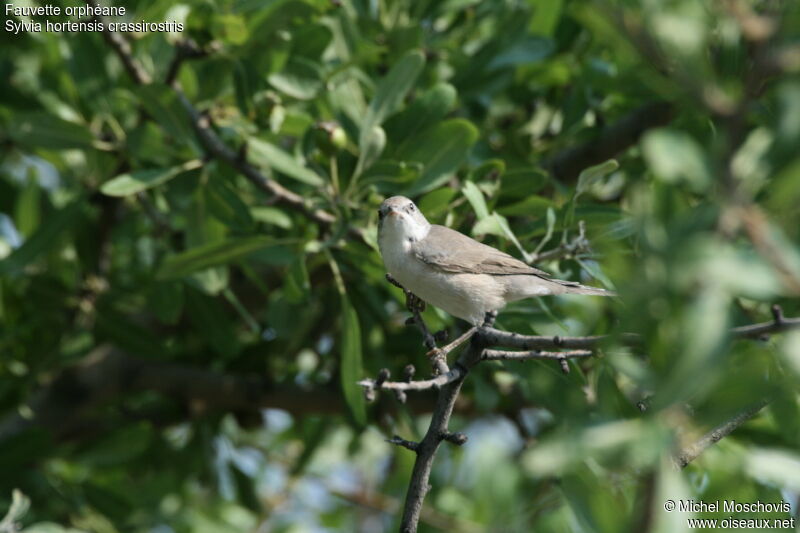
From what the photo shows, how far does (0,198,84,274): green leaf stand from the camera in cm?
395

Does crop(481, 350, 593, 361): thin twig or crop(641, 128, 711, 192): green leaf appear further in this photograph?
crop(481, 350, 593, 361): thin twig

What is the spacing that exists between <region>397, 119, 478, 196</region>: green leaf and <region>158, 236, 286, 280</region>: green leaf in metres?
0.65

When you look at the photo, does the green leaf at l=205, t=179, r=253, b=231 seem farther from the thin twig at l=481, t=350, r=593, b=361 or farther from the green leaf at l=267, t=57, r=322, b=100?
the thin twig at l=481, t=350, r=593, b=361

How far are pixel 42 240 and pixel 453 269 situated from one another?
204 centimetres

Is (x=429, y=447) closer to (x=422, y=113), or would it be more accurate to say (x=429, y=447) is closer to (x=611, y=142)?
(x=422, y=113)

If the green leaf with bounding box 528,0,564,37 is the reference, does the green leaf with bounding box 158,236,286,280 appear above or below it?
below

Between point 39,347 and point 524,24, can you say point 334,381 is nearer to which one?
point 39,347

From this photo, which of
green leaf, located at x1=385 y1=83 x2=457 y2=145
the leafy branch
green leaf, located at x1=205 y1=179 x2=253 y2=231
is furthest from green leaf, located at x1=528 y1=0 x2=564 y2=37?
the leafy branch

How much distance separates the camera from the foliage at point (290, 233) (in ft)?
11.3

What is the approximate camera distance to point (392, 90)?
345cm

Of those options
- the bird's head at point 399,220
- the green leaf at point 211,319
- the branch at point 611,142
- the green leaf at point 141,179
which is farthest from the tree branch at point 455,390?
the green leaf at point 211,319

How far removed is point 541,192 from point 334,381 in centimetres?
162

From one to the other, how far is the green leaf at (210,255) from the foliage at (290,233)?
0.01 m

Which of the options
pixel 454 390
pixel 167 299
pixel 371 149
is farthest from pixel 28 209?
pixel 454 390
